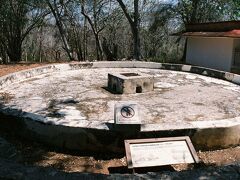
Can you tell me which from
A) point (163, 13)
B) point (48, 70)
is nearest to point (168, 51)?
point (163, 13)

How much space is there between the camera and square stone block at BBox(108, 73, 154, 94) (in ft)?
23.8

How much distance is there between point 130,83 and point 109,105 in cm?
131

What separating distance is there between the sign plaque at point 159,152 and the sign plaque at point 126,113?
285 mm

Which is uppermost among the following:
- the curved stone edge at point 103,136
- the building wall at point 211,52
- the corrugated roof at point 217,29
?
the corrugated roof at point 217,29

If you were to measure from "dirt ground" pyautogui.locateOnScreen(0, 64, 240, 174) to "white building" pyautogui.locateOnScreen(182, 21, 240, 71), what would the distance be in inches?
309

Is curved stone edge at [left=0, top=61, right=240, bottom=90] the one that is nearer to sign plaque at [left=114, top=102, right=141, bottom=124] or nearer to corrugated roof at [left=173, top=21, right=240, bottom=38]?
corrugated roof at [left=173, top=21, right=240, bottom=38]

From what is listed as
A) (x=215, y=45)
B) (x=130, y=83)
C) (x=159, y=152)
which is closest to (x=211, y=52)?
(x=215, y=45)

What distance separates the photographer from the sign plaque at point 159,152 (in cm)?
373

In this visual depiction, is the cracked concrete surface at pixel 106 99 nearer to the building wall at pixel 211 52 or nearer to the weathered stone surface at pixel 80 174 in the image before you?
the weathered stone surface at pixel 80 174

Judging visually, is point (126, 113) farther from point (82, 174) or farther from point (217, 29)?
point (217, 29)

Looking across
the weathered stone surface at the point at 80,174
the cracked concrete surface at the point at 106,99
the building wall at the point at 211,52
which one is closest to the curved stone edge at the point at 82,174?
the weathered stone surface at the point at 80,174

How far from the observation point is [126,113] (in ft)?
13.9

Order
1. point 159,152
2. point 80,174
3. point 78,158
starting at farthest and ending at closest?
point 78,158
point 159,152
point 80,174

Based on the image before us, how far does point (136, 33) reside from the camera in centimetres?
1465
